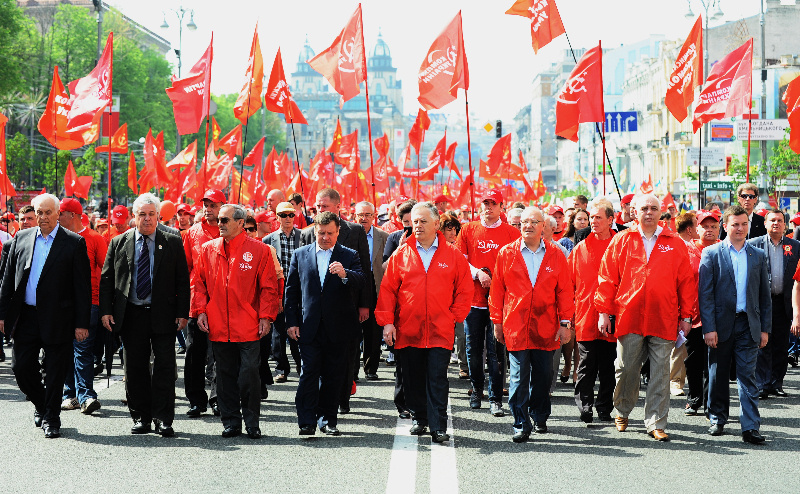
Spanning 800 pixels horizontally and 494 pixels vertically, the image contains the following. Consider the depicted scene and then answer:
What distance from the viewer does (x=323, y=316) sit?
8172 millimetres

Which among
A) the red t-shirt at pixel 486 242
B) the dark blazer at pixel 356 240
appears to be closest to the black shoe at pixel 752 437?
the red t-shirt at pixel 486 242

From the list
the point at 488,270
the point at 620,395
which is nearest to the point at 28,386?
the point at 488,270

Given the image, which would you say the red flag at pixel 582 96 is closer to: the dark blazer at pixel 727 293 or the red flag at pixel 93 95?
the dark blazer at pixel 727 293

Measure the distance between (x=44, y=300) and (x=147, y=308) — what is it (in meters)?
0.85

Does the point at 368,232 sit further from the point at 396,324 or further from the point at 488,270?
the point at 396,324

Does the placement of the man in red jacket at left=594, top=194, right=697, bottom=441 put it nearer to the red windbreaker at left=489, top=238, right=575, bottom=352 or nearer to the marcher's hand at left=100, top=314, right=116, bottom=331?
the red windbreaker at left=489, top=238, right=575, bottom=352

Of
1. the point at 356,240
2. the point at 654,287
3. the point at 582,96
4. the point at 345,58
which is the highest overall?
the point at 345,58

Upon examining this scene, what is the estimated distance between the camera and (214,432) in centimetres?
823

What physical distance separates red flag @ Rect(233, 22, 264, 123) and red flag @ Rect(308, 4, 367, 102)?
128 inches

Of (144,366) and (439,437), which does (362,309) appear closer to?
(439,437)

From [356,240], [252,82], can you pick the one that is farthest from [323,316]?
[252,82]

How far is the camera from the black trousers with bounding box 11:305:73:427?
27.2ft

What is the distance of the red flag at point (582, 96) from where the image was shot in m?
13.0

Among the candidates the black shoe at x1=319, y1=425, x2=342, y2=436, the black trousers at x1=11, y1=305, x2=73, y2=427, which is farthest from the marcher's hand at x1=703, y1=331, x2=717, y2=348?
the black trousers at x1=11, y1=305, x2=73, y2=427
